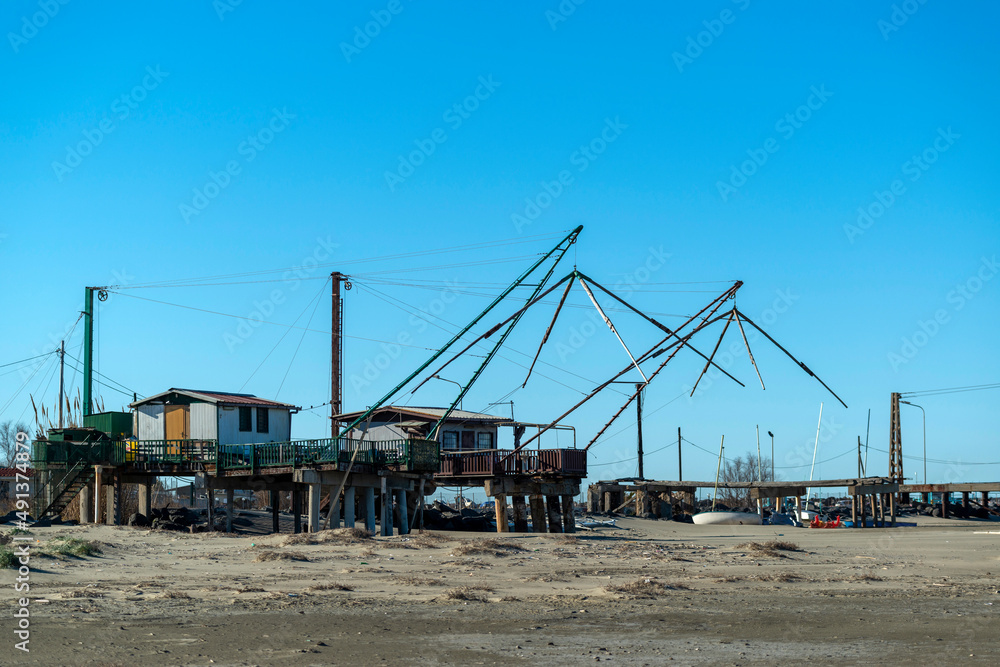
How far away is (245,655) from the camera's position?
12867 mm

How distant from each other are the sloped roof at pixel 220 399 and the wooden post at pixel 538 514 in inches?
469

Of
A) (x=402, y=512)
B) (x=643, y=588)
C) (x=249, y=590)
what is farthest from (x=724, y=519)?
(x=249, y=590)

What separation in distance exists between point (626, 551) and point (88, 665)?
19.5m

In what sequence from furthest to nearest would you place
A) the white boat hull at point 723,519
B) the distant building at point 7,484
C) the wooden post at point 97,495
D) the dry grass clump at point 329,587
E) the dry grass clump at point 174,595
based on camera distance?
the distant building at point 7,484 < the white boat hull at point 723,519 < the wooden post at point 97,495 < the dry grass clump at point 329,587 < the dry grass clump at point 174,595

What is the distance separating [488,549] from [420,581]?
288 inches

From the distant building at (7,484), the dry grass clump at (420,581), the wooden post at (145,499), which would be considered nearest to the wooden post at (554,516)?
the wooden post at (145,499)

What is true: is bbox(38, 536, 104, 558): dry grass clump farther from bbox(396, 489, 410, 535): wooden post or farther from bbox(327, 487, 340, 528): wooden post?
bbox(396, 489, 410, 535): wooden post

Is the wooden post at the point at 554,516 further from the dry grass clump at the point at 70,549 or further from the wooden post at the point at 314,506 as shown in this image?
the dry grass clump at the point at 70,549

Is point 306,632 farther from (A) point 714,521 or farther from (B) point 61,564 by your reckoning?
(A) point 714,521

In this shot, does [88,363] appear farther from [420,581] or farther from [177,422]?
[420,581]

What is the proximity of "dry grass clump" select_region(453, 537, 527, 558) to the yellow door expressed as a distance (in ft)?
68.9

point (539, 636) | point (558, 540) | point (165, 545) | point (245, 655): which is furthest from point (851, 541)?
point (245, 655)

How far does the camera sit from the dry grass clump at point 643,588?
61.2ft

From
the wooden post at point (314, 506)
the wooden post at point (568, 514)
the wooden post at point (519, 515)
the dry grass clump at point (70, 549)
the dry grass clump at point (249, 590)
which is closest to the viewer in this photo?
the dry grass clump at point (249, 590)
